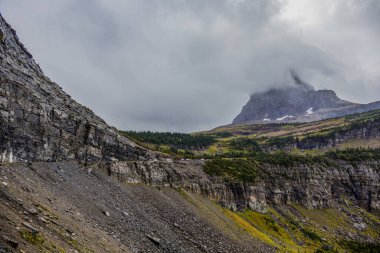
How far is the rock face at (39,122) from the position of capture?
47.2m

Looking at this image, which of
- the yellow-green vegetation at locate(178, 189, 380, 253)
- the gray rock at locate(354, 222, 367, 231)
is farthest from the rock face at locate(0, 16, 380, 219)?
the gray rock at locate(354, 222, 367, 231)

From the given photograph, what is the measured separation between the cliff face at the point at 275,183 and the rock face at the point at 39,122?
6588 millimetres

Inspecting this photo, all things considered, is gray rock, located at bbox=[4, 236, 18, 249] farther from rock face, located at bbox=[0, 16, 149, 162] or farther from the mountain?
rock face, located at bbox=[0, 16, 149, 162]

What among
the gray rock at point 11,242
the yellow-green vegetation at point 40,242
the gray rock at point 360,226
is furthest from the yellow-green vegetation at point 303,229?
the gray rock at point 11,242

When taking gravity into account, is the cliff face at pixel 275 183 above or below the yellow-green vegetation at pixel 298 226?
above

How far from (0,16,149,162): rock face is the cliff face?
6.59 meters

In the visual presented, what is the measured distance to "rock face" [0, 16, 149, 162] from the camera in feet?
155

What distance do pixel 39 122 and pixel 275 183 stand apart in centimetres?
8671

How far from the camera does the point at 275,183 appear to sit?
4528 inches

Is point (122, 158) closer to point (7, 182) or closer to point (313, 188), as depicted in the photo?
point (7, 182)

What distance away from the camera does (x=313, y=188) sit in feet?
408

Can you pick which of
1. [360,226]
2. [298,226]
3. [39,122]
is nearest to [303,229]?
[298,226]

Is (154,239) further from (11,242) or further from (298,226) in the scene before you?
(298,226)

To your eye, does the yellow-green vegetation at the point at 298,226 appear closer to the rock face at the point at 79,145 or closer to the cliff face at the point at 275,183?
the cliff face at the point at 275,183
